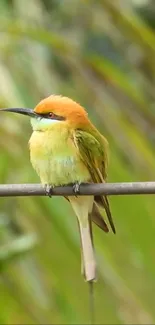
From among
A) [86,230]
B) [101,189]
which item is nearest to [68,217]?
[86,230]

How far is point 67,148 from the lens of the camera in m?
1.25

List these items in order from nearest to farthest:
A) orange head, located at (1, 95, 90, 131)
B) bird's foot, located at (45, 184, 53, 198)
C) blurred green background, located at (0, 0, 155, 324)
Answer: bird's foot, located at (45, 184, 53, 198) < orange head, located at (1, 95, 90, 131) < blurred green background, located at (0, 0, 155, 324)

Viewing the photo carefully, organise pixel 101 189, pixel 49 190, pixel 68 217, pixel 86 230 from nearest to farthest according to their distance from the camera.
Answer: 1. pixel 101 189
2. pixel 49 190
3. pixel 86 230
4. pixel 68 217

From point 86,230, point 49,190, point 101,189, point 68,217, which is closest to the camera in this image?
point 101,189

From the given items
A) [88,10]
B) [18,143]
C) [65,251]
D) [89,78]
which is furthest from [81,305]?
[88,10]

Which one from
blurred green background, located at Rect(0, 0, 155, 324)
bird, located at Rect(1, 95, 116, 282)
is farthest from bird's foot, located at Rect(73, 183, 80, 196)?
blurred green background, located at Rect(0, 0, 155, 324)

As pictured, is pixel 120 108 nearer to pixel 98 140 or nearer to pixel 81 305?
pixel 81 305

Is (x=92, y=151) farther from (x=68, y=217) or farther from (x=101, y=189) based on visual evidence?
(x=68, y=217)

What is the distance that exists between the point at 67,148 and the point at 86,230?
156 mm

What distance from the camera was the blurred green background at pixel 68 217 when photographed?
1.57m

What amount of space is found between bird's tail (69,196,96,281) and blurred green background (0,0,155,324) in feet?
0.42

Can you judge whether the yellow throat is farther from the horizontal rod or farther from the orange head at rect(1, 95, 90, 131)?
the horizontal rod

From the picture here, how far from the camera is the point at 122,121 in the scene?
1738 mm

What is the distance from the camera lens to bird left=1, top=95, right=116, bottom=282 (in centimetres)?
124
